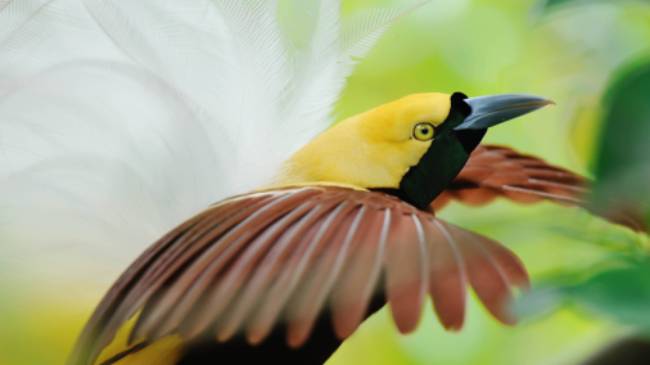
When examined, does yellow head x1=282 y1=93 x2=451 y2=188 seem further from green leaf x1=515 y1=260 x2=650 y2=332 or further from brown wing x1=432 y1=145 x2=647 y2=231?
green leaf x1=515 y1=260 x2=650 y2=332

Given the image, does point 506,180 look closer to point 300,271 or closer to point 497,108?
point 497,108

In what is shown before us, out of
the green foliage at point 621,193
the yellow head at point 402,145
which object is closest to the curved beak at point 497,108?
the yellow head at point 402,145

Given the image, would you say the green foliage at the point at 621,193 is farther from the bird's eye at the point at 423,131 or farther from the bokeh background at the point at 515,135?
the bird's eye at the point at 423,131

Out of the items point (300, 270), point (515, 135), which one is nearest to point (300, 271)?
point (300, 270)

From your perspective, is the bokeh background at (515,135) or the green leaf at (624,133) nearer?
the green leaf at (624,133)

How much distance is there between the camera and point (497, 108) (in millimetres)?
627

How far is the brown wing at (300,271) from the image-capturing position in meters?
0.49

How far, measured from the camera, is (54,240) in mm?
661

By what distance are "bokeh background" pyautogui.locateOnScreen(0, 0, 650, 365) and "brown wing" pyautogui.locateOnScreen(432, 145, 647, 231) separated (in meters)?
0.01

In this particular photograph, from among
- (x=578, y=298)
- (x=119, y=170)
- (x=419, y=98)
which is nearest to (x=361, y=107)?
(x=419, y=98)

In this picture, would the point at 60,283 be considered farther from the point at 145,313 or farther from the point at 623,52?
the point at 623,52

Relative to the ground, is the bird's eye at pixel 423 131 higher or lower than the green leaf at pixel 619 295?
higher

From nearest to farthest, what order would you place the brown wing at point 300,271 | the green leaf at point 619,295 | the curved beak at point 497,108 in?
the green leaf at point 619,295 < the brown wing at point 300,271 < the curved beak at point 497,108

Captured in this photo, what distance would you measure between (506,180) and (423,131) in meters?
0.10
